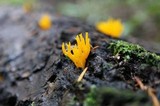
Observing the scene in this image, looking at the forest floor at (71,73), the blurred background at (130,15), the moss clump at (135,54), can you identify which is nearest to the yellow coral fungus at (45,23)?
the forest floor at (71,73)

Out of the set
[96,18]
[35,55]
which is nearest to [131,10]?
[96,18]

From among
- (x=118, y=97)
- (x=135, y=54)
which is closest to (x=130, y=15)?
(x=135, y=54)

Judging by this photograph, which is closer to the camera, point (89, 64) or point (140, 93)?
point (140, 93)

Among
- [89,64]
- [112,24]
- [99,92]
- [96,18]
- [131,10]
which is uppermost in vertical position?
[131,10]

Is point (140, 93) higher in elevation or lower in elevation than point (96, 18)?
lower

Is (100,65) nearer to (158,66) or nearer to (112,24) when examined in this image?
(158,66)

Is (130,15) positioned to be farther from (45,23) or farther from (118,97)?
(118,97)

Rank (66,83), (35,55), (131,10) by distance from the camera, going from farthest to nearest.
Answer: (131,10), (35,55), (66,83)
